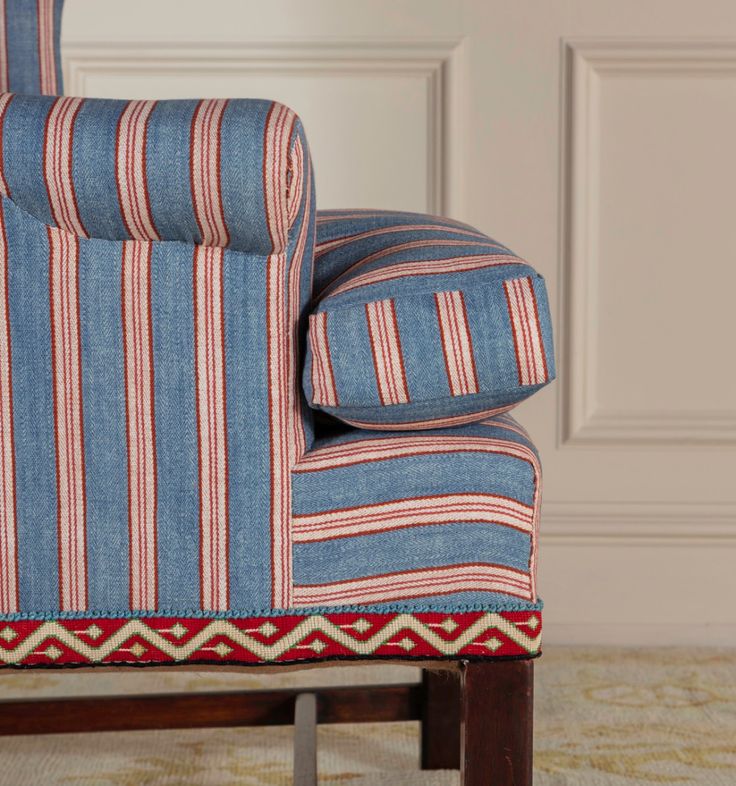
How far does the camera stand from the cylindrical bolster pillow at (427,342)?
2.36 feet

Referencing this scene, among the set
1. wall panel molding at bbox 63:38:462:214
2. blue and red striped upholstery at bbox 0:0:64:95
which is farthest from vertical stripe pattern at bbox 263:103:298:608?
wall panel molding at bbox 63:38:462:214

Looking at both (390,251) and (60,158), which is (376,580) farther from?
(60,158)

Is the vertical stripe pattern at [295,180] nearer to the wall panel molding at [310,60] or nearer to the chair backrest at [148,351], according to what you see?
the chair backrest at [148,351]

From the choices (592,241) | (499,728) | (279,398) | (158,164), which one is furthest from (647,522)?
(158,164)

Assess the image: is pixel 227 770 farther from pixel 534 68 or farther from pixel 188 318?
pixel 534 68

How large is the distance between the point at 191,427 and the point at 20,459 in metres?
0.12

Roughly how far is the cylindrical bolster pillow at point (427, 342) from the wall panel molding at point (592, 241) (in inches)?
39.2

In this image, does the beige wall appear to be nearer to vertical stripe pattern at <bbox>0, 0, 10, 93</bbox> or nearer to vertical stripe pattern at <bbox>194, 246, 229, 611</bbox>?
vertical stripe pattern at <bbox>0, 0, 10, 93</bbox>

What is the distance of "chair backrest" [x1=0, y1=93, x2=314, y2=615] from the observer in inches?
27.0

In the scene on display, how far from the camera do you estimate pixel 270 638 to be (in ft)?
2.43

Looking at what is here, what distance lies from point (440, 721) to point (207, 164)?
68cm

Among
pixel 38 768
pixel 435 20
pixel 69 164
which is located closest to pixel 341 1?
pixel 435 20

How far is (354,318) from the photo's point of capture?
2.36ft

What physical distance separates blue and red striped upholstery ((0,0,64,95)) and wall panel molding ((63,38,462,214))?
17.0 inches
